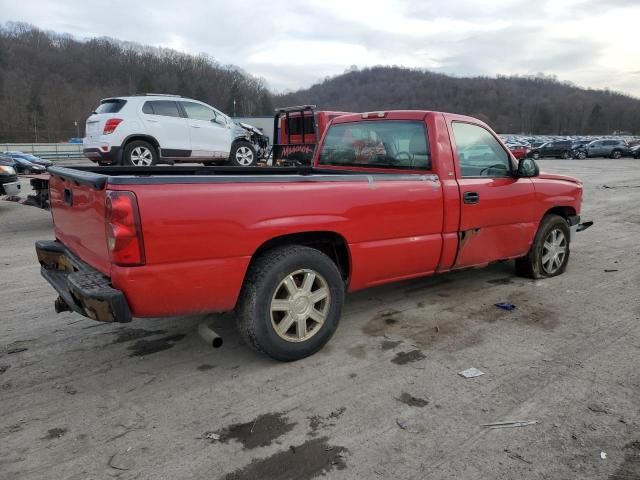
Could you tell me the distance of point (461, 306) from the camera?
4.80 metres

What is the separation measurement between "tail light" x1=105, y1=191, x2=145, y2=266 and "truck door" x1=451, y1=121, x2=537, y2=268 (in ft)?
9.14

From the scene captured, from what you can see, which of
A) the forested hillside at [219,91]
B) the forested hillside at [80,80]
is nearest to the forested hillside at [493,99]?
the forested hillside at [219,91]

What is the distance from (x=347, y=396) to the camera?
3148mm

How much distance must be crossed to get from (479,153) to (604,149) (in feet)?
137

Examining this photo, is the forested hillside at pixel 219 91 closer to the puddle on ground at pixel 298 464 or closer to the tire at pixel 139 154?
the tire at pixel 139 154

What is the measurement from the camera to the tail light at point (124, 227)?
9.10 ft

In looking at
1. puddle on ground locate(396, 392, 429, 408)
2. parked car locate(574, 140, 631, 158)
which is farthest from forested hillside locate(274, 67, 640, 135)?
puddle on ground locate(396, 392, 429, 408)

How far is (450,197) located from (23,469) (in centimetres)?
350

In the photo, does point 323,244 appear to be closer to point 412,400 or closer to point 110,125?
point 412,400

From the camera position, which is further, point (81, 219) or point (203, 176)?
point (81, 219)

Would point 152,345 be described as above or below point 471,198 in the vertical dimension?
below

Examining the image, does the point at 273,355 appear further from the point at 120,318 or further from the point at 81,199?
the point at 81,199

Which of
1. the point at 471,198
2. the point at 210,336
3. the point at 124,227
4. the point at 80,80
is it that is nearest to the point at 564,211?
the point at 471,198

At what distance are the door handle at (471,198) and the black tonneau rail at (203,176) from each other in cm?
36
